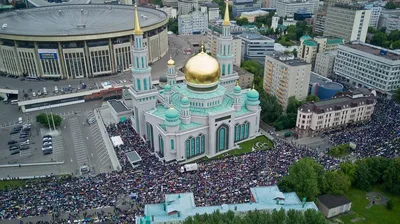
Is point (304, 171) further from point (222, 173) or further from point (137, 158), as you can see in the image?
point (137, 158)

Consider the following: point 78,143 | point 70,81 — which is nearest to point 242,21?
point 70,81

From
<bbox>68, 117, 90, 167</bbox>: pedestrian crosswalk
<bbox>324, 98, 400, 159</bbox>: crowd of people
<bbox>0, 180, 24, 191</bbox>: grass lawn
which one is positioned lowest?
<bbox>0, 180, 24, 191</bbox>: grass lawn

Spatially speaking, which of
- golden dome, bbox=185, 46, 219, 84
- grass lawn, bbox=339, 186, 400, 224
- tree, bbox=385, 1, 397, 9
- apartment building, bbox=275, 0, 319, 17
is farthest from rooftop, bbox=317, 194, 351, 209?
tree, bbox=385, 1, 397, 9

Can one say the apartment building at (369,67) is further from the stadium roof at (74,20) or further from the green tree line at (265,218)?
the stadium roof at (74,20)

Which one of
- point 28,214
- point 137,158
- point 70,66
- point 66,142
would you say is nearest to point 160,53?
point 70,66

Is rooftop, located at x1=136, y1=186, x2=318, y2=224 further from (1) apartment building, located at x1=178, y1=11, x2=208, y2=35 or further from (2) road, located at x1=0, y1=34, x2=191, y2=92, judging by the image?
(1) apartment building, located at x1=178, y1=11, x2=208, y2=35

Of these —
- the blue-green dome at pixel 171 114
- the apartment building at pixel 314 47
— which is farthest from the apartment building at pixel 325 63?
the blue-green dome at pixel 171 114
